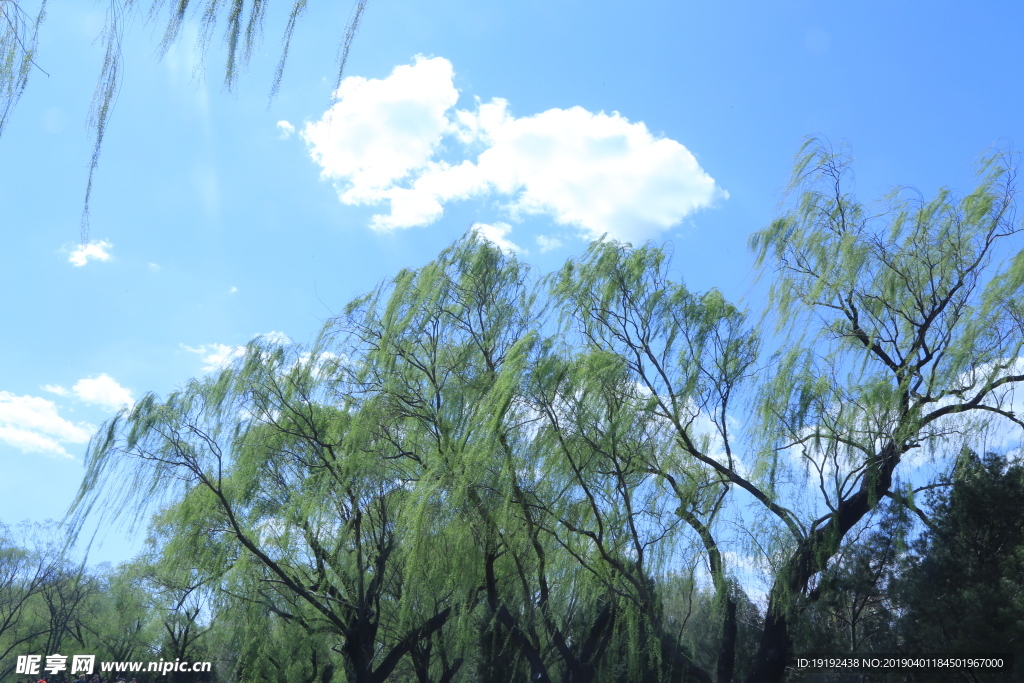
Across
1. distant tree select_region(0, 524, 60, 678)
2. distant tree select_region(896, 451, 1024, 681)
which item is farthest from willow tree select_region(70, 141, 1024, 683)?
distant tree select_region(0, 524, 60, 678)

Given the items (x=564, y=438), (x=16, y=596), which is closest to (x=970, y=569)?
(x=564, y=438)

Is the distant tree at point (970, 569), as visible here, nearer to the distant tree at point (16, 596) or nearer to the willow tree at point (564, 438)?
the willow tree at point (564, 438)

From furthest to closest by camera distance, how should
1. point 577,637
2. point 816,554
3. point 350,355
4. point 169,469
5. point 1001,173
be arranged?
1. point 577,637
2. point 350,355
3. point 169,469
4. point 1001,173
5. point 816,554

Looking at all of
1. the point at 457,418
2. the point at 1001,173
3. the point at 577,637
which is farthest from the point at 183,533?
the point at 1001,173

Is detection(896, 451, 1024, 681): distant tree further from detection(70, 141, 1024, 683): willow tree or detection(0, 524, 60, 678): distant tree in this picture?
detection(0, 524, 60, 678): distant tree

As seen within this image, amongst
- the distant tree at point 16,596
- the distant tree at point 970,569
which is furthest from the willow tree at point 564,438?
the distant tree at point 16,596

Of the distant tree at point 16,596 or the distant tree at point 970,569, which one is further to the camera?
the distant tree at point 16,596

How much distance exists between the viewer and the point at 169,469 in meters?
9.94

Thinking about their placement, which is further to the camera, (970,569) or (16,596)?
(16,596)

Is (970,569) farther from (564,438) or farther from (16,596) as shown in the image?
(16,596)

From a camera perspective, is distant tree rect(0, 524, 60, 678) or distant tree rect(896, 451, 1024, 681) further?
distant tree rect(0, 524, 60, 678)

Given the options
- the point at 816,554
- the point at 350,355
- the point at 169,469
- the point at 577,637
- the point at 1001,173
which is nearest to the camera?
the point at 816,554

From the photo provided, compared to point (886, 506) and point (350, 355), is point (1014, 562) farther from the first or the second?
point (350, 355)

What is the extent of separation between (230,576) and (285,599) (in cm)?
219
